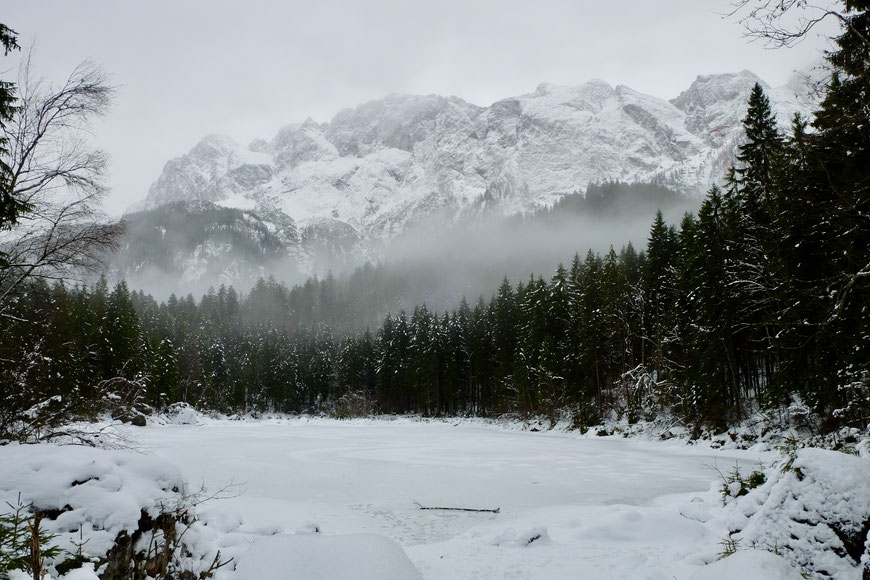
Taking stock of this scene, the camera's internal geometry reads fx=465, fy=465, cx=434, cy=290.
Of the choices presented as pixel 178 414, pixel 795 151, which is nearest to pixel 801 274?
pixel 795 151

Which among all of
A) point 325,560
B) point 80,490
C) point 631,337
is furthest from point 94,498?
point 631,337

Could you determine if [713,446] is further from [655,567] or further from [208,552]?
[208,552]

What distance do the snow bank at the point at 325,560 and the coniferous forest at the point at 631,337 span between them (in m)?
6.07

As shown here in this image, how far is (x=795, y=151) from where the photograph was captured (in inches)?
367

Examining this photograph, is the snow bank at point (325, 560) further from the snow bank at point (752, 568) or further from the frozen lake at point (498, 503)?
the snow bank at point (752, 568)

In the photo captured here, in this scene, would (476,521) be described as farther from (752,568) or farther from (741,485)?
(752,568)

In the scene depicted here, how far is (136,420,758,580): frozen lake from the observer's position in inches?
258

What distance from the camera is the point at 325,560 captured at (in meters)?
5.04

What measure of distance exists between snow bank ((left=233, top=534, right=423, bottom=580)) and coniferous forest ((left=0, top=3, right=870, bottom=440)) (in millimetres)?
6071

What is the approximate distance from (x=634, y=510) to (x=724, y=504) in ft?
4.91

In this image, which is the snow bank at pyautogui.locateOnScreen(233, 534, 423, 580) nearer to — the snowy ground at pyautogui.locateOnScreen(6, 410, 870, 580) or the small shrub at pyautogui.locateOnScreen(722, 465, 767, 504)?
the snowy ground at pyautogui.locateOnScreen(6, 410, 870, 580)

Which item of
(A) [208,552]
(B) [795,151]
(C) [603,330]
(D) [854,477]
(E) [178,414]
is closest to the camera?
(D) [854,477]

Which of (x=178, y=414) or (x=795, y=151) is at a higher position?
(x=795, y=151)

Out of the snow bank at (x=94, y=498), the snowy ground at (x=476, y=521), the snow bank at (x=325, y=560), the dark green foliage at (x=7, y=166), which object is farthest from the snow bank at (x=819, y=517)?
the dark green foliage at (x=7, y=166)
